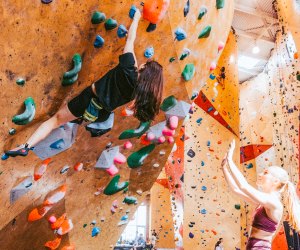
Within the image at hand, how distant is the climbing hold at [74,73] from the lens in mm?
1369

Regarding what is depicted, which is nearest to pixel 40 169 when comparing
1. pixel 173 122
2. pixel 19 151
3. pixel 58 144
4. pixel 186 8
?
pixel 58 144

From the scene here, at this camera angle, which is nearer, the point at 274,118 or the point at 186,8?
the point at 186,8

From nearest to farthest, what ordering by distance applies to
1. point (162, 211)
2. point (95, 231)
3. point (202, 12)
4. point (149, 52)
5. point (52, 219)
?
1. point (149, 52)
2. point (202, 12)
3. point (52, 219)
4. point (95, 231)
5. point (162, 211)

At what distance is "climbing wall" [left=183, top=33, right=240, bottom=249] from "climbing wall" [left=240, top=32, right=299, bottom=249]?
0.50m

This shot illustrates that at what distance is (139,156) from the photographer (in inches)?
92.0

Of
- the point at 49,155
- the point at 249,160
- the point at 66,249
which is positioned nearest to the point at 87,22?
the point at 49,155

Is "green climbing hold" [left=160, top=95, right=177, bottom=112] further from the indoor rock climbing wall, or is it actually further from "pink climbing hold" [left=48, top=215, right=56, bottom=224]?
"pink climbing hold" [left=48, top=215, right=56, bottom=224]

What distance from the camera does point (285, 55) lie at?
389 cm

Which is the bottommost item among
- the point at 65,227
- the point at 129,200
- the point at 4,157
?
the point at 65,227

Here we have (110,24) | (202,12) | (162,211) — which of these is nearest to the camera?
(110,24)

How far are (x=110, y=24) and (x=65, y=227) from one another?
159cm

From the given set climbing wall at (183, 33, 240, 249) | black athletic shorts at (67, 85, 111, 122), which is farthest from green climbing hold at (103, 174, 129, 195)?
climbing wall at (183, 33, 240, 249)

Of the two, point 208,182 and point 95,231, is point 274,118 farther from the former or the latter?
point 95,231

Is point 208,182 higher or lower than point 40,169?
lower
